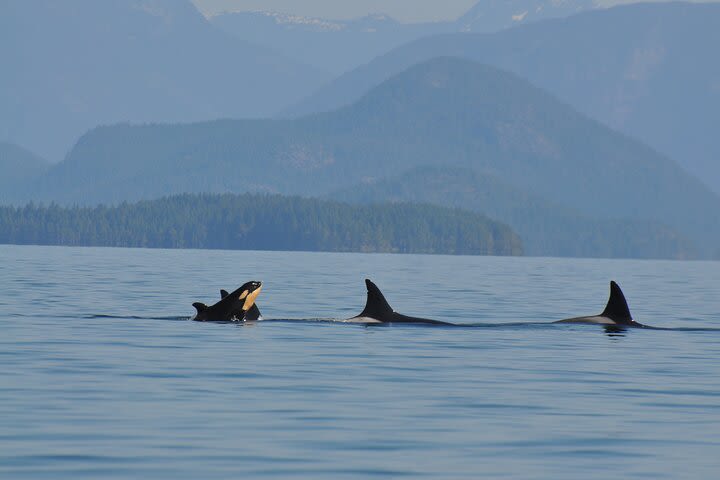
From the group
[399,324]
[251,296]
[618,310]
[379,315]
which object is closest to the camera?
[251,296]

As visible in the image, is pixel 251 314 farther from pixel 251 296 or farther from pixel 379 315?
pixel 379 315

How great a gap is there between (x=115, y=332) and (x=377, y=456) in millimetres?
23383

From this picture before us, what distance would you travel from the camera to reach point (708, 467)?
20875 mm

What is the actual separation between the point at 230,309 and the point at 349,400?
64.2 feet

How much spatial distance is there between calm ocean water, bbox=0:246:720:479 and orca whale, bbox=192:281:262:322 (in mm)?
587

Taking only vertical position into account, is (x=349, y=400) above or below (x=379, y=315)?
below

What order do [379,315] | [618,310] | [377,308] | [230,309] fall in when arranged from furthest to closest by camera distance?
[618,310]
[379,315]
[377,308]
[230,309]

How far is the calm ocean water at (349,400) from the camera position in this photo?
2078 centimetres

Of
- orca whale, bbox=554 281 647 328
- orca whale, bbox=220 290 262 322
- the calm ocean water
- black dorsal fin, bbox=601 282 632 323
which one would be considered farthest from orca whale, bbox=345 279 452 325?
black dorsal fin, bbox=601 282 632 323

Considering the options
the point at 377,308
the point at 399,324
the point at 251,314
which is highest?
the point at 377,308

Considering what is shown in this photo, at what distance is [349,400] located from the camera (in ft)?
90.0

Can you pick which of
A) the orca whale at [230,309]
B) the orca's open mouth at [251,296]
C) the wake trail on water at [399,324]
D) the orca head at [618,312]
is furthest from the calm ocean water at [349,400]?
the orca head at [618,312]

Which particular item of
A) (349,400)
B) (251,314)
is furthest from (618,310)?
(349,400)

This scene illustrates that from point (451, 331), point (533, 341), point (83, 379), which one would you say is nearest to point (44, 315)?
point (451, 331)
